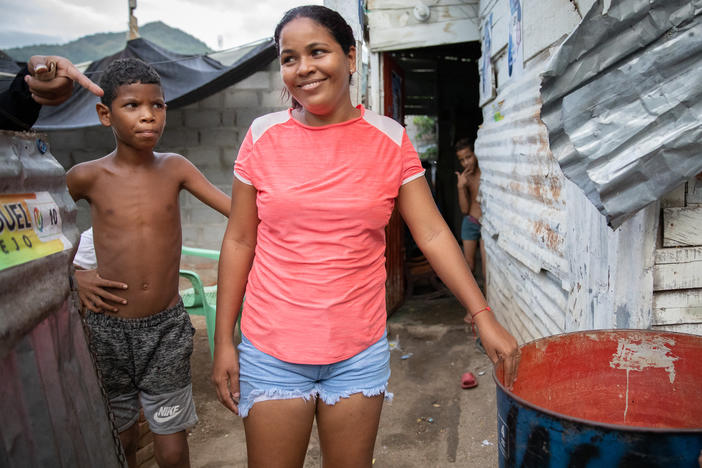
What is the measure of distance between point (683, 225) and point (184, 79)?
16.9ft

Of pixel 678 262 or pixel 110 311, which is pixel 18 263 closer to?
pixel 110 311

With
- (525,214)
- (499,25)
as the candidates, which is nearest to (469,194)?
(499,25)

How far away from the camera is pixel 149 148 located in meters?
2.41

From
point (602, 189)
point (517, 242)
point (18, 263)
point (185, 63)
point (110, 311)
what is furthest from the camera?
point (185, 63)

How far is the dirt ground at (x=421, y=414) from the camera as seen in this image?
125 inches

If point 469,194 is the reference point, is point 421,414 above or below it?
below

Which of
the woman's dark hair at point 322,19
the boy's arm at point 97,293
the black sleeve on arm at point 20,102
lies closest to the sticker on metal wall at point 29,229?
the black sleeve on arm at point 20,102

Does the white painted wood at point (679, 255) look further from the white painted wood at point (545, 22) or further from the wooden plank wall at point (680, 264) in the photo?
the white painted wood at point (545, 22)

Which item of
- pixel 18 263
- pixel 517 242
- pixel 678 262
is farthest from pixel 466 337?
pixel 18 263

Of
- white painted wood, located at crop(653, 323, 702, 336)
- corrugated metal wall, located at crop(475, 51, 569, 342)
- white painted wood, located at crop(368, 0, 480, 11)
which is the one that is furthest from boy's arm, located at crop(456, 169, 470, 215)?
white painted wood, located at crop(653, 323, 702, 336)

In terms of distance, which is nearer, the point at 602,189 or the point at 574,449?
the point at 574,449

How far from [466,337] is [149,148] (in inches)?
143

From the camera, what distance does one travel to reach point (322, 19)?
1585mm

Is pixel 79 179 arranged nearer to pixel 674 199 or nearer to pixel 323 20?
pixel 323 20
